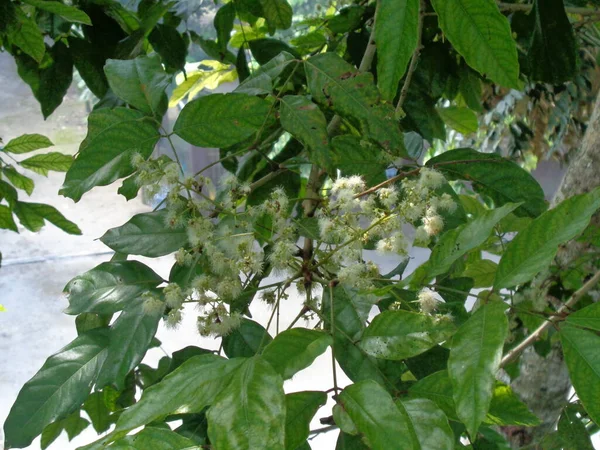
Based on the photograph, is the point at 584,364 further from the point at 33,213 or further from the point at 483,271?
the point at 33,213

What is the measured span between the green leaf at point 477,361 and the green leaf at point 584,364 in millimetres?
40

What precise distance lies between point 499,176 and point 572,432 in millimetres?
240

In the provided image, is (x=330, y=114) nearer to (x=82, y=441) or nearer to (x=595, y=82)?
(x=595, y=82)

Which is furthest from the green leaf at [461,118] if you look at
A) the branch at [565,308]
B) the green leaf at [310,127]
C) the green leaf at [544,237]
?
the green leaf at [544,237]

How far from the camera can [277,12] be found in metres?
0.73

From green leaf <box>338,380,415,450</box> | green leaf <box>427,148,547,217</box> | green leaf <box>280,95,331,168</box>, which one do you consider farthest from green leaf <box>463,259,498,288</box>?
green leaf <box>338,380,415,450</box>

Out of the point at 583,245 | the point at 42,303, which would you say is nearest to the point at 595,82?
the point at 583,245

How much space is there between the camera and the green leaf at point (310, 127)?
1.44 feet

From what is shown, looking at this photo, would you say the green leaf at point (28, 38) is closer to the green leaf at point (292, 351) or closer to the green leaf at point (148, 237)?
the green leaf at point (148, 237)

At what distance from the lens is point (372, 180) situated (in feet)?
1.63

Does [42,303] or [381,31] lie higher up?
[381,31]

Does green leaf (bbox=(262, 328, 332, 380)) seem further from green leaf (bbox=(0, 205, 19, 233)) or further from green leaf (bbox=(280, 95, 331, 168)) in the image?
green leaf (bbox=(0, 205, 19, 233))

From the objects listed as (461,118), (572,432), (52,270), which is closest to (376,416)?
(572,432)

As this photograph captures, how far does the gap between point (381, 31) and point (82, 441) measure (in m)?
1.70
